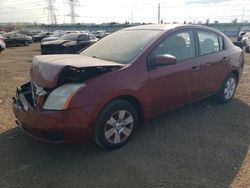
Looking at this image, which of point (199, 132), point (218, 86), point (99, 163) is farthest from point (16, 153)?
point (218, 86)

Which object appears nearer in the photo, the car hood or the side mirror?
the car hood

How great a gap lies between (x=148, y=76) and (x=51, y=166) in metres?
1.71

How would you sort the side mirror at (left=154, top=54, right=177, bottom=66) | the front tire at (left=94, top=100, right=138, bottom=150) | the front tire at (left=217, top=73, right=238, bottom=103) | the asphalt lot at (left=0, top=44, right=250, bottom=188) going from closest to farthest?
the asphalt lot at (left=0, top=44, right=250, bottom=188)
the front tire at (left=94, top=100, right=138, bottom=150)
the side mirror at (left=154, top=54, right=177, bottom=66)
the front tire at (left=217, top=73, right=238, bottom=103)

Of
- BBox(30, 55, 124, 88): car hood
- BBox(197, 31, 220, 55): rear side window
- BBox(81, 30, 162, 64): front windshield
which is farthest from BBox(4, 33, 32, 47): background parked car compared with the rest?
BBox(30, 55, 124, 88): car hood

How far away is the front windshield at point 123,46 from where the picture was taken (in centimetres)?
379

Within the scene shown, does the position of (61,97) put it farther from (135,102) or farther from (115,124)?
(135,102)

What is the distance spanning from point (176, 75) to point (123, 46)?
921 mm

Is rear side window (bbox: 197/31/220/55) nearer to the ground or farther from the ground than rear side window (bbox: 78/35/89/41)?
farther from the ground

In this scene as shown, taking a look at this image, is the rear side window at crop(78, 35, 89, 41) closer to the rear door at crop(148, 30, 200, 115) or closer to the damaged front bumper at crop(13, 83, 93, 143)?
the rear door at crop(148, 30, 200, 115)

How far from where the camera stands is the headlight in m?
3.03

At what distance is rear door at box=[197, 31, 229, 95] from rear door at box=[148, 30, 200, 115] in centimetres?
21

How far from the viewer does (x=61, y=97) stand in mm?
3061

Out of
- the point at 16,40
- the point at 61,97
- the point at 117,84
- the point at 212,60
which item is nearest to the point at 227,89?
the point at 212,60

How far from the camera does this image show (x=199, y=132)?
4.10m
